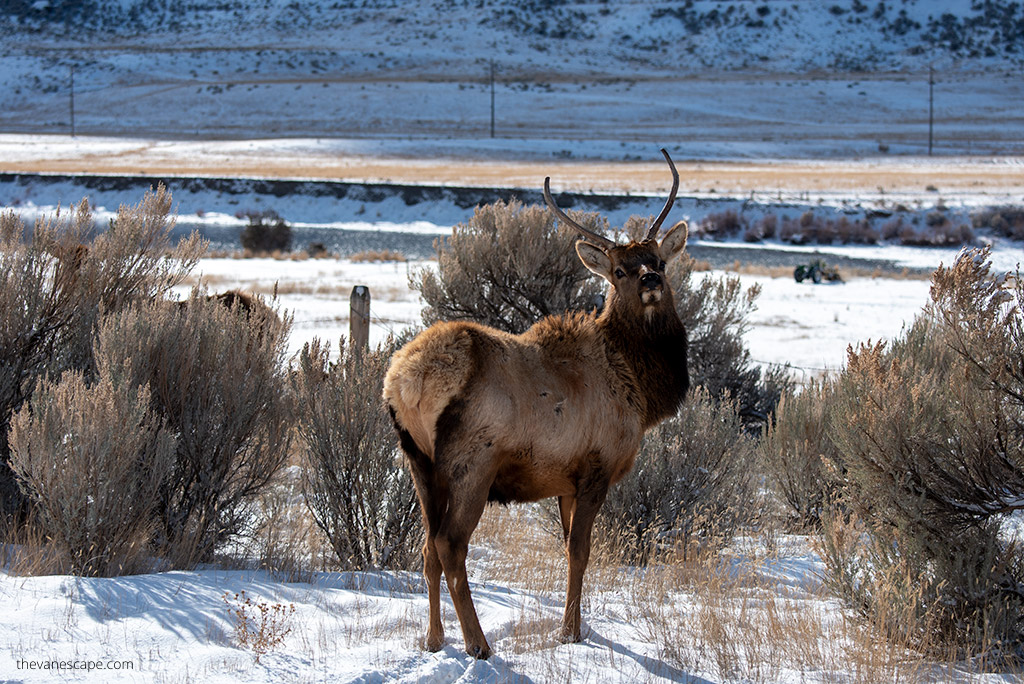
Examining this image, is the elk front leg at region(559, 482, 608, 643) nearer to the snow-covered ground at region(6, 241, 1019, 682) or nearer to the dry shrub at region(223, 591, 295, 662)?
the snow-covered ground at region(6, 241, 1019, 682)

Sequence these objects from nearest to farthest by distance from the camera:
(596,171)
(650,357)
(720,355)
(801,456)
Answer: (650,357) < (801,456) < (720,355) < (596,171)

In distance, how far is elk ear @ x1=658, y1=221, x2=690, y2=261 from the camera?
5211mm

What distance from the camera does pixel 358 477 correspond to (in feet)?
19.3

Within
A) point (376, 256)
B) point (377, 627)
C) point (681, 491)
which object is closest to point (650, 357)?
point (377, 627)

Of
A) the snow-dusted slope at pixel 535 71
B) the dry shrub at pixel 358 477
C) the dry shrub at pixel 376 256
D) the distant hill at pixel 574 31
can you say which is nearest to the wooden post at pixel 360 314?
the dry shrub at pixel 358 477

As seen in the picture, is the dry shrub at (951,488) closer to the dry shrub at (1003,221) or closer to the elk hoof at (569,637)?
the elk hoof at (569,637)

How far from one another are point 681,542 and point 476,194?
25812 millimetres

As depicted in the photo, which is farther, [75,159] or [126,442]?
[75,159]

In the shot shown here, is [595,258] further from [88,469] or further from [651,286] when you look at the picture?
[88,469]

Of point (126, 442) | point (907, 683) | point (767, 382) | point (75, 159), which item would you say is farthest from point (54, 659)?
point (75, 159)

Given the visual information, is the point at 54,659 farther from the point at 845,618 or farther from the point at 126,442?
the point at 845,618

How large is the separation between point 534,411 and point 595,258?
47.1 inches

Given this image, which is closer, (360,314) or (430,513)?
(430,513)

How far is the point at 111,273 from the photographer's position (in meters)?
6.95
